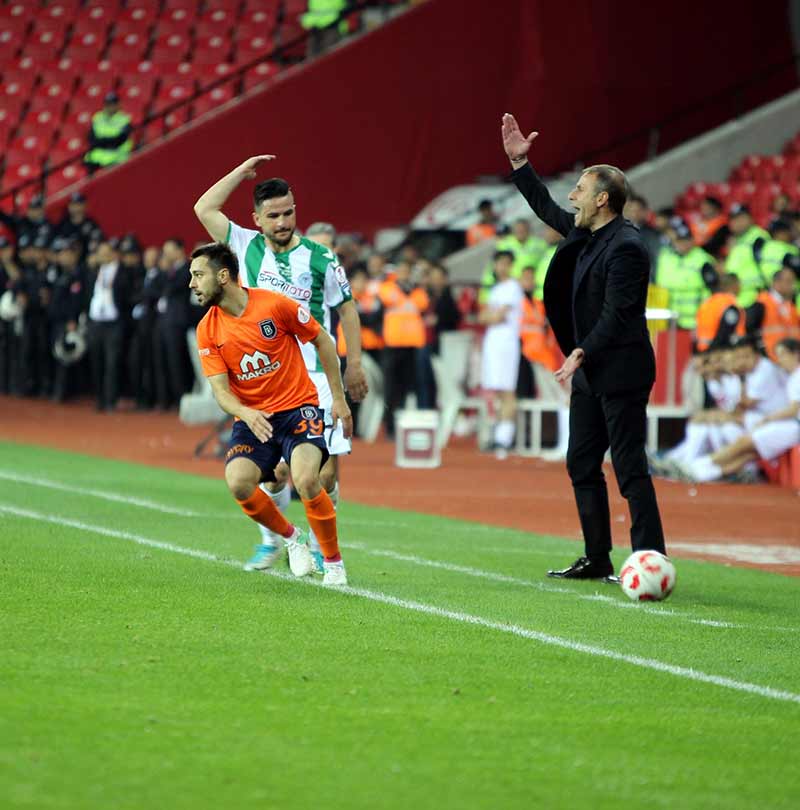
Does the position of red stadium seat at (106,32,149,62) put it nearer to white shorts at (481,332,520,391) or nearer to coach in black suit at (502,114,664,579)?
white shorts at (481,332,520,391)

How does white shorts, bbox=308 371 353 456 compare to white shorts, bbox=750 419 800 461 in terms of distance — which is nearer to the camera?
white shorts, bbox=308 371 353 456

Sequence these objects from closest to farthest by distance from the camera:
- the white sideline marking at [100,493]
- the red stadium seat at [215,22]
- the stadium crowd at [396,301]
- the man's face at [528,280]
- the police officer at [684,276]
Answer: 1. the white sideline marking at [100,493]
2. the stadium crowd at [396,301]
3. the police officer at [684,276]
4. the man's face at [528,280]
5. the red stadium seat at [215,22]

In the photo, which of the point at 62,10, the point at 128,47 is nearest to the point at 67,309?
the point at 128,47

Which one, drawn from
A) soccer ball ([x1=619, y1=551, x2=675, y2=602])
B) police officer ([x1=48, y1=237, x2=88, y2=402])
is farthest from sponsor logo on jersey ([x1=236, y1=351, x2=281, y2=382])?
police officer ([x1=48, y1=237, x2=88, y2=402])

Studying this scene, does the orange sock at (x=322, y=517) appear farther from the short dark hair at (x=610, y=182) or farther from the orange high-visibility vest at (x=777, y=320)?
the orange high-visibility vest at (x=777, y=320)

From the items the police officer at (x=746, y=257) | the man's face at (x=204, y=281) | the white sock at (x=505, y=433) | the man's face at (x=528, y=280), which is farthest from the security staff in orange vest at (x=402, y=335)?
the man's face at (x=204, y=281)

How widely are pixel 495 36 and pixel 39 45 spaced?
9.94 meters

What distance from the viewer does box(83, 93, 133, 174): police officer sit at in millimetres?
27922

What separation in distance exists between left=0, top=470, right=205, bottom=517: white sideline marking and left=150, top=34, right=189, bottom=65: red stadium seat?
55.7 ft

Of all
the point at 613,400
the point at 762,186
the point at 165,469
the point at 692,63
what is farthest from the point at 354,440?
the point at 613,400

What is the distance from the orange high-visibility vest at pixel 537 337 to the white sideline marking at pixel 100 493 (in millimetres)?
6865

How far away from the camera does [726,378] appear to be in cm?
1711

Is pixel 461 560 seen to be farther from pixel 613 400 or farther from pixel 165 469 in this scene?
pixel 165 469

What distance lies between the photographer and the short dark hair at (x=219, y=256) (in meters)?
8.48
